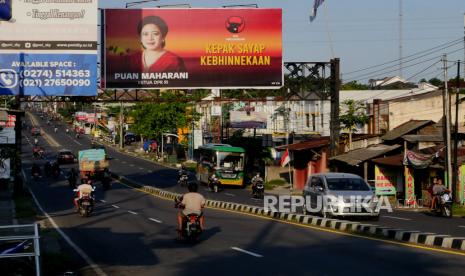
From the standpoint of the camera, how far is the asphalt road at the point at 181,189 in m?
23.7

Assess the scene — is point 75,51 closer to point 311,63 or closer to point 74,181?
point 311,63

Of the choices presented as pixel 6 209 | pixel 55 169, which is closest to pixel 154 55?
pixel 6 209

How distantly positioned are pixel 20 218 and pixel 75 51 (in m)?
10.3

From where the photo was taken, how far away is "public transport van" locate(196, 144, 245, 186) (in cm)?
5088

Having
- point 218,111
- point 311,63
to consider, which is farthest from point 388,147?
point 218,111

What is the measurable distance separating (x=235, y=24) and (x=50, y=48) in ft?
29.6

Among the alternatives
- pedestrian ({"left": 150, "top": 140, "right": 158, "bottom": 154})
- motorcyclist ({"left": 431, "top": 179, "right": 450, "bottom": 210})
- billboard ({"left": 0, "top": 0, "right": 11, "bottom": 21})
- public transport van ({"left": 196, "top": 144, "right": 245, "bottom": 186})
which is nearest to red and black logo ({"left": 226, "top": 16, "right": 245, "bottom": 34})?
billboard ({"left": 0, "top": 0, "right": 11, "bottom": 21})

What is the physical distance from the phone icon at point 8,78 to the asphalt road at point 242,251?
1085cm

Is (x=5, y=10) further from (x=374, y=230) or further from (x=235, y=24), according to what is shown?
(x=374, y=230)

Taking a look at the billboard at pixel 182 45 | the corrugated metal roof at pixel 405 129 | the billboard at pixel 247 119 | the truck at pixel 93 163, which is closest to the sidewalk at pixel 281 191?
the corrugated metal roof at pixel 405 129

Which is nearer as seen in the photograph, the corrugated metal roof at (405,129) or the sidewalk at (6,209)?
the sidewalk at (6,209)

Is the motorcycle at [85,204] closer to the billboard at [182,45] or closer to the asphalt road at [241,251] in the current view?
the asphalt road at [241,251]

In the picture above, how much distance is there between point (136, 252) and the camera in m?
16.7

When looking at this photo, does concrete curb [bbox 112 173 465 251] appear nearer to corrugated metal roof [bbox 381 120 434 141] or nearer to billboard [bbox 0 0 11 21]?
corrugated metal roof [bbox 381 120 434 141]
